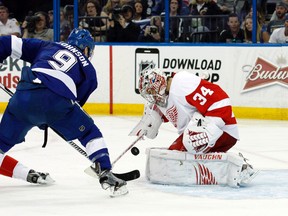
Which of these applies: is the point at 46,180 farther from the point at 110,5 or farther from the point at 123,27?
the point at 110,5

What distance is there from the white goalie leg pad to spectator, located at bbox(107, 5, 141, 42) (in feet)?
15.1

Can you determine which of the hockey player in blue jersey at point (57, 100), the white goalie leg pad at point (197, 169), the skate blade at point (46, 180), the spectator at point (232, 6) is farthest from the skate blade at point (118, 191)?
the spectator at point (232, 6)

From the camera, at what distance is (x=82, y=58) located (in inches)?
200

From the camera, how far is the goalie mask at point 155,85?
211 inches

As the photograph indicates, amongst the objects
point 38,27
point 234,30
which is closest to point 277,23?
point 234,30

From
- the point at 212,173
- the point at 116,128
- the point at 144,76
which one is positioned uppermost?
the point at 144,76

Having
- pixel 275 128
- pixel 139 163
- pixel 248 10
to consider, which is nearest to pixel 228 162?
pixel 139 163

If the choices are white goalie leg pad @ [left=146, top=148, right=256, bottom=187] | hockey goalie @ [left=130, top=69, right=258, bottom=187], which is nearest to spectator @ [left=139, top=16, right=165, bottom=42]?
hockey goalie @ [left=130, top=69, right=258, bottom=187]

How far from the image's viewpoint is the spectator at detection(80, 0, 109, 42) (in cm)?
1003

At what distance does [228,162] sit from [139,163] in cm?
121

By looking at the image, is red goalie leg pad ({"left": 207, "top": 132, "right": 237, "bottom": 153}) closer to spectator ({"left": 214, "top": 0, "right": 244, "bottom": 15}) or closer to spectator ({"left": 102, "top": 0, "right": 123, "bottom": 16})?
spectator ({"left": 214, "top": 0, "right": 244, "bottom": 15})

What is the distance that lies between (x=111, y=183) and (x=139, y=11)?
206 inches

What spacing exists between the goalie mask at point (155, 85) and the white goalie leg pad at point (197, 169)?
1.06ft

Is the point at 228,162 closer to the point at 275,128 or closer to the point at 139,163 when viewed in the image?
the point at 139,163
